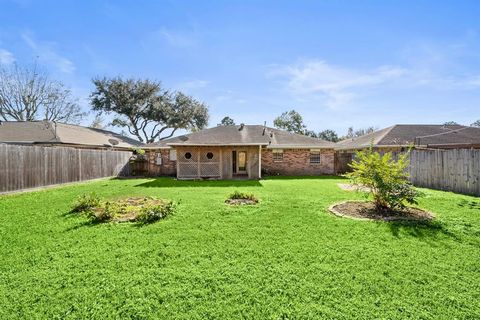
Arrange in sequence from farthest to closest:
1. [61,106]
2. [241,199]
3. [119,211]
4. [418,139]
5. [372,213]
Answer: [61,106]
[418,139]
[241,199]
[119,211]
[372,213]

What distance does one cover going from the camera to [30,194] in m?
9.64

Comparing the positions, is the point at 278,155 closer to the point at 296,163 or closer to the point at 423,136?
the point at 296,163

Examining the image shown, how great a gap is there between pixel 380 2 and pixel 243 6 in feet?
16.1

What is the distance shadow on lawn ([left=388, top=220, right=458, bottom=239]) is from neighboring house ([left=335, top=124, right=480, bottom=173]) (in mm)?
10420

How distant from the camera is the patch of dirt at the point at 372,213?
588cm

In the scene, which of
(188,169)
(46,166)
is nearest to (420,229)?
(188,169)

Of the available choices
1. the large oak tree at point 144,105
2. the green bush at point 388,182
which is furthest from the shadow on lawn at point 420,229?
the large oak tree at point 144,105

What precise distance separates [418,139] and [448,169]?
534 centimetres

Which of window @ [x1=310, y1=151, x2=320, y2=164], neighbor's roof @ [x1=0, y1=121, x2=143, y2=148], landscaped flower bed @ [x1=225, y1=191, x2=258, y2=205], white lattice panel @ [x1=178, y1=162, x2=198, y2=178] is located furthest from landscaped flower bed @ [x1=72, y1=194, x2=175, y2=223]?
window @ [x1=310, y1=151, x2=320, y2=164]

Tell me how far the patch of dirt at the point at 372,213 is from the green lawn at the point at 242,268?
0.41 metres

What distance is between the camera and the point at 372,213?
20.7ft

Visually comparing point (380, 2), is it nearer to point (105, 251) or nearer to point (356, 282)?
point (356, 282)

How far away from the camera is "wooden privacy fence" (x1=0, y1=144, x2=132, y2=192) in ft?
30.9

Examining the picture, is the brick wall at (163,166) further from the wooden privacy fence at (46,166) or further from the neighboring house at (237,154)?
the wooden privacy fence at (46,166)
